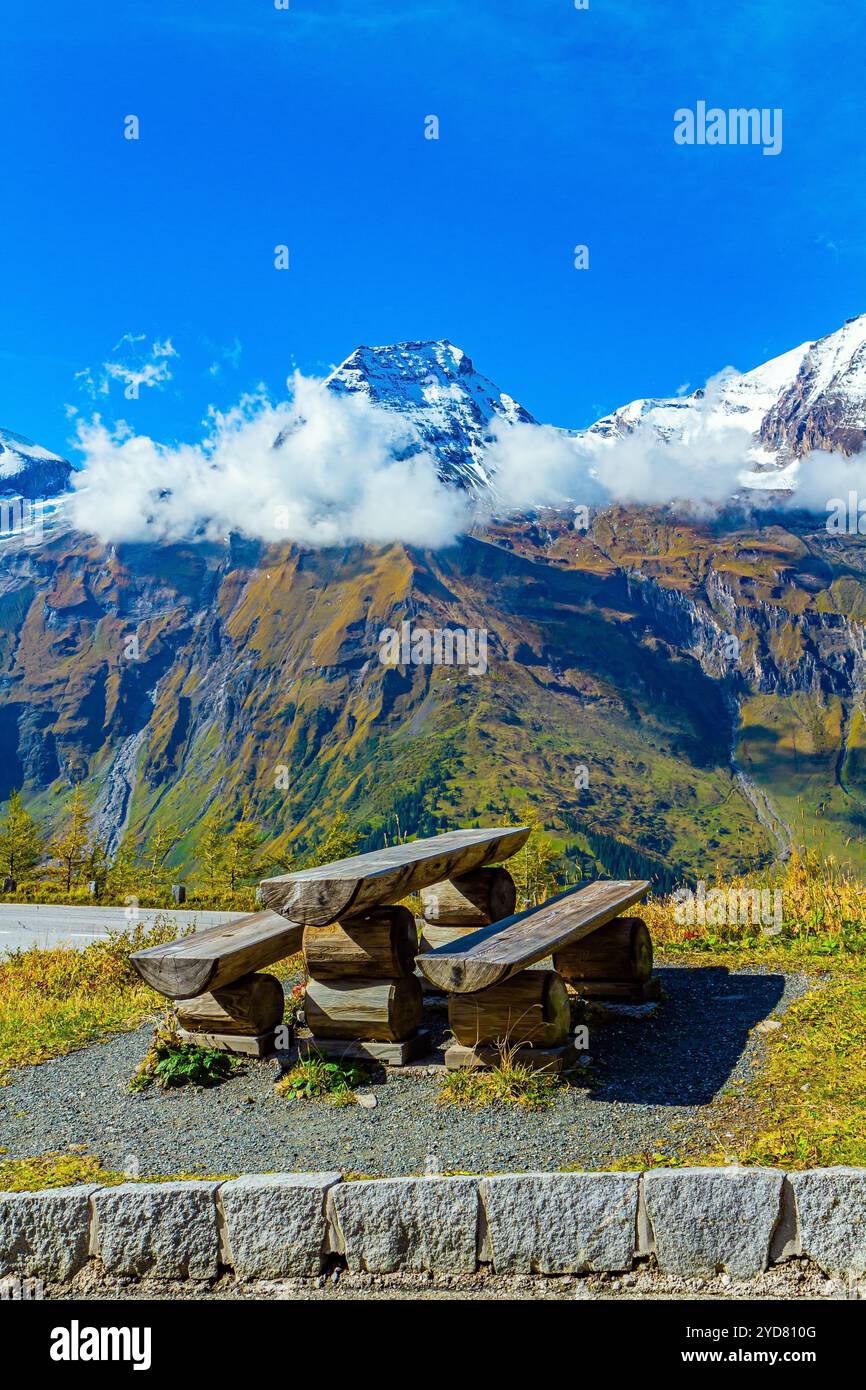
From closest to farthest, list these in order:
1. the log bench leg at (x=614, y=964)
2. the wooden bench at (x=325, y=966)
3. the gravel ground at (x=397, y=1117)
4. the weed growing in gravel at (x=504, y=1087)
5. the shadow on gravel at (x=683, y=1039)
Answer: the gravel ground at (x=397, y=1117), the weed growing in gravel at (x=504, y=1087), the shadow on gravel at (x=683, y=1039), the wooden bench at (x=325, y=966), the log bench leg at (x=614, y=964)

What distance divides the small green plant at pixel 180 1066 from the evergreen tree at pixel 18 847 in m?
32.2

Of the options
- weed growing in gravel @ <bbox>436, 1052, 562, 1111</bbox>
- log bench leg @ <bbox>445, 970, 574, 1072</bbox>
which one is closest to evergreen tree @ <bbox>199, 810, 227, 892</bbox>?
log bench leg @ <bbox>445, 970, 574, 1072</bbox>

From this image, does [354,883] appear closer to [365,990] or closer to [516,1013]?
[365,990]

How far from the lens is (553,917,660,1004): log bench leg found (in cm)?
923

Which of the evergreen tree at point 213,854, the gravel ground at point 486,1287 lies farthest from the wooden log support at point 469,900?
the evergreen tree at point 213,854

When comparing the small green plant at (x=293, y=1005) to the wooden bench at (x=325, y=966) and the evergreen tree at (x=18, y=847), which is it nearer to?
the wooden bench at (x=325, y=966)

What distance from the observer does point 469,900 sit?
1073 centimetres

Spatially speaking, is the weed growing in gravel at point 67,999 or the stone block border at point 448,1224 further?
the weed growing in gravel at point 67,999

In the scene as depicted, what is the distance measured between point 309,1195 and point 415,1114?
6.02 feet

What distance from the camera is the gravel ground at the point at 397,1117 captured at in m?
6.14

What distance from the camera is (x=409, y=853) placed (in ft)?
29.9

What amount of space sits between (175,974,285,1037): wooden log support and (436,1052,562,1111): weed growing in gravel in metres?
1.82

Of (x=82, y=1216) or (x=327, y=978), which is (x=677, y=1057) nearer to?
(x=327, y=978)
